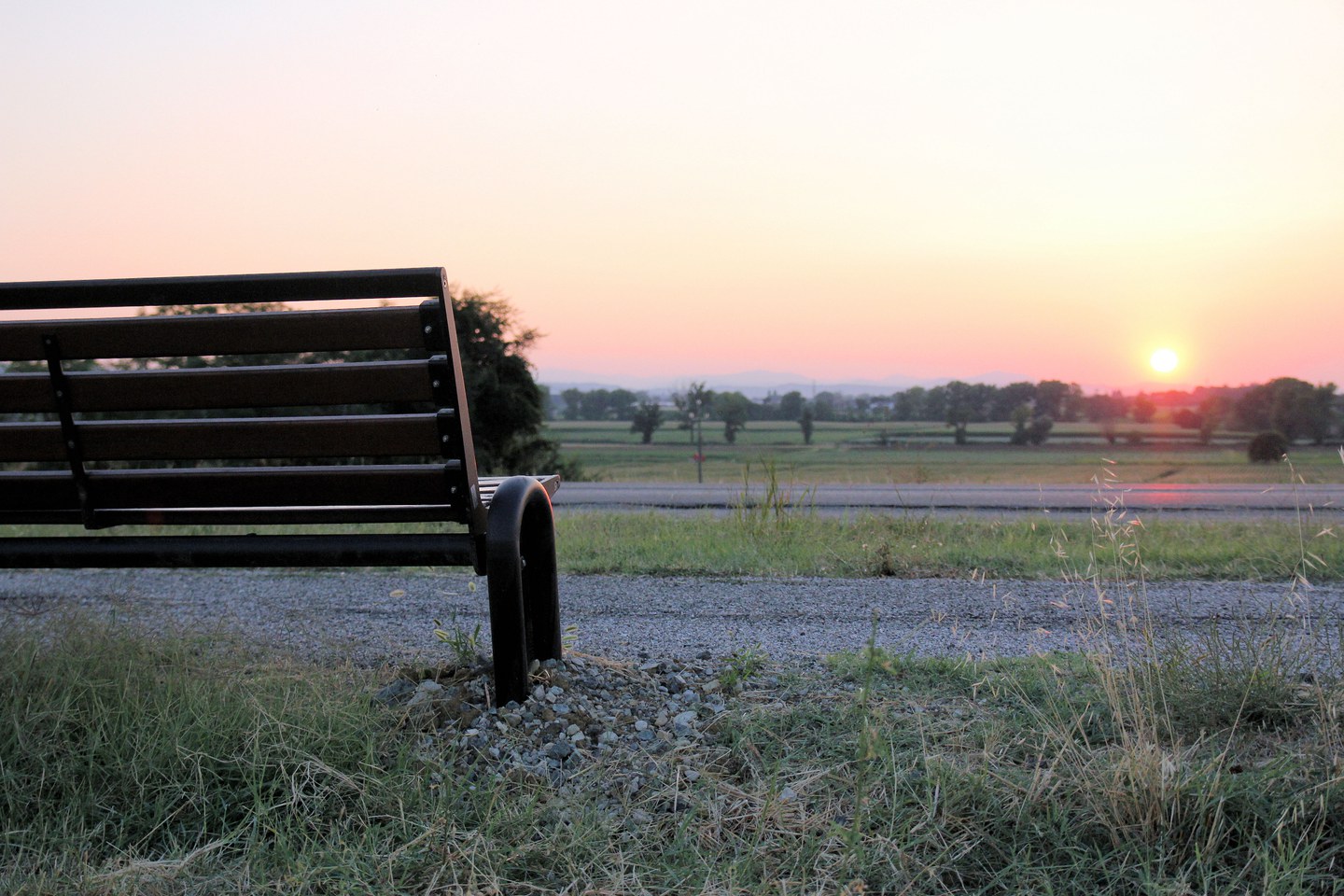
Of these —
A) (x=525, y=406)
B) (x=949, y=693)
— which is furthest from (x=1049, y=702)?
(x=525, y=406)

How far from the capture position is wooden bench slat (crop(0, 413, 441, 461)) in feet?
9.73

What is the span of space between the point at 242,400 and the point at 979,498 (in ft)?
37.4

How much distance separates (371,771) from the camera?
259 cm

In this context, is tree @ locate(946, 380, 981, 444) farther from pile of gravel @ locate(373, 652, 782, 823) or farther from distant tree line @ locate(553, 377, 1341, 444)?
pile of gravel @ locate(373, 652, 782, 823)

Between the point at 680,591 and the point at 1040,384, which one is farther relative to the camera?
the point at 1040,384

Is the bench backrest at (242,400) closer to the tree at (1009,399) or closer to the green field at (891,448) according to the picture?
the green field at (891,448)

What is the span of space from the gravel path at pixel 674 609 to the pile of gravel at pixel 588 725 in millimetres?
372

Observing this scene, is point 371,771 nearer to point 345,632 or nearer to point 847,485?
point 345,632

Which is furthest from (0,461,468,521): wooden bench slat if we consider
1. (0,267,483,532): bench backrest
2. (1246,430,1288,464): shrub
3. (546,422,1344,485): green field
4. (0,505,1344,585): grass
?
(1246,430,1288,464): shrub

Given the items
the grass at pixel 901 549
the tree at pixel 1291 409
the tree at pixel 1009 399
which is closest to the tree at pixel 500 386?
the grass at pixel 901 549

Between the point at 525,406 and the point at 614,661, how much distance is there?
23.9m

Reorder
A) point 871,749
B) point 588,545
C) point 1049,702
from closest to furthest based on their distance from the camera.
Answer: point 871,749 < point 1049,702 < point 588,545

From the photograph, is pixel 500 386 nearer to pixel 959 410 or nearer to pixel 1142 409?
pixel 959 410

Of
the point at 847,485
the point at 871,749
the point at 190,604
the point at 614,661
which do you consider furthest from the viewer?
the point at 847,485
